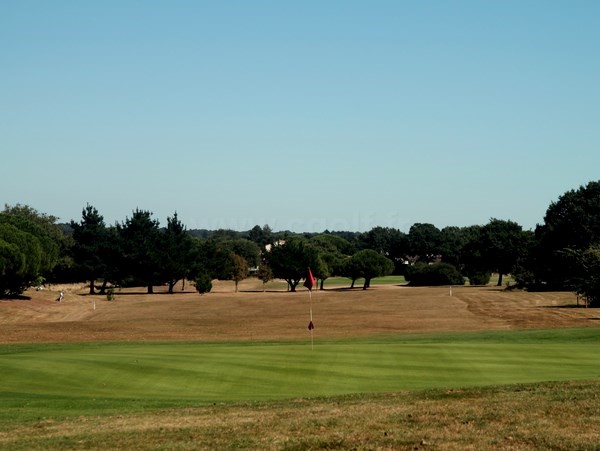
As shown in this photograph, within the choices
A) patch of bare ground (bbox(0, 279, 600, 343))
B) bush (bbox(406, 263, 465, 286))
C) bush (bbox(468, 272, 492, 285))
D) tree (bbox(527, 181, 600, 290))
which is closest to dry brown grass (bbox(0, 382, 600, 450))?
patch of bare ground (bbox(0, 279, 600, 343))

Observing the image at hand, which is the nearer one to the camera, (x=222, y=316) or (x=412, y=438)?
(x=412, y=438)

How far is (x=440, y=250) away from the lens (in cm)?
18925

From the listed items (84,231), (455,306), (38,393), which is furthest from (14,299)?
(38,393)

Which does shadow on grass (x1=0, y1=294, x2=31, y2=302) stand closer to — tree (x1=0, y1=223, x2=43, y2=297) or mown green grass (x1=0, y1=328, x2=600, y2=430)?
tree (x1=0, y1=223, x2=43, y2=297)

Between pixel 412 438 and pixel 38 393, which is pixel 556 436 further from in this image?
pixel 38 393

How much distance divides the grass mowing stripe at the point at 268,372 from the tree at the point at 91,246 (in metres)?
88.5

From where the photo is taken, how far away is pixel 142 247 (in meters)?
115

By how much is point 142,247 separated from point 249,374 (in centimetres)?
9506

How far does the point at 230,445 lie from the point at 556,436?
17.7 ft

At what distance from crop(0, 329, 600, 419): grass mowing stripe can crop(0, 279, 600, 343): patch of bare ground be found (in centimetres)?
1996

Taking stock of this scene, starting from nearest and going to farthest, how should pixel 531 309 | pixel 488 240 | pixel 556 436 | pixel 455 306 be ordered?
pixel 556 436 → pixel 531 309 → pixel 455 306 → pixel 488 240

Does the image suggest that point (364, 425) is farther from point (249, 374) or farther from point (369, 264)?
point (369, 264)

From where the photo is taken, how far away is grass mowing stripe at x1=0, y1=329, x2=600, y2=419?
2059cm

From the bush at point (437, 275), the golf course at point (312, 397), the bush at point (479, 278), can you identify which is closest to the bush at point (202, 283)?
the bush at point (437, 275)
